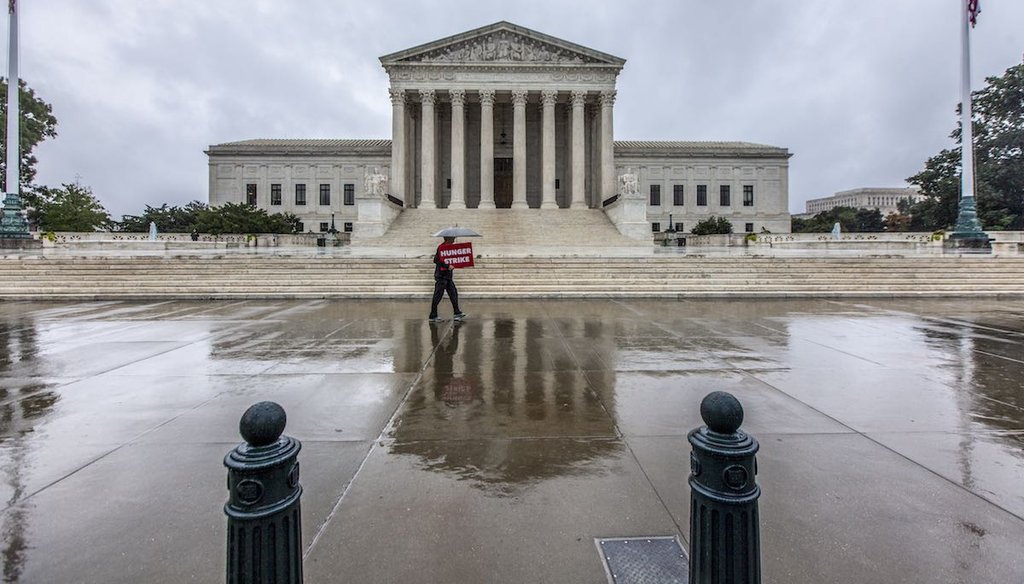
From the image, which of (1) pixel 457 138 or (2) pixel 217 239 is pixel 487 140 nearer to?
(1) pixel 457 138

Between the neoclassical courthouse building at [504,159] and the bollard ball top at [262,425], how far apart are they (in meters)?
33.6

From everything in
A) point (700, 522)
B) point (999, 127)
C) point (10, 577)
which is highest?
point (999, 127)

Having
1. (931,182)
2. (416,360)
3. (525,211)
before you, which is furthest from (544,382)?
(931,182)

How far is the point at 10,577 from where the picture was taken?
98.4 inches

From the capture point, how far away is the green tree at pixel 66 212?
141ft

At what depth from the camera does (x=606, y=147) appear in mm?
45906

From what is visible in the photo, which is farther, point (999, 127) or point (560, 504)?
point (999, 127)

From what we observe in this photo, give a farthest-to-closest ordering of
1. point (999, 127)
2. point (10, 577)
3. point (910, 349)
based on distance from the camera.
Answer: point (999, 127)
point (910, 349)
point (10, 577)

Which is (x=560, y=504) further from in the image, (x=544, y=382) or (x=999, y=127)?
(x=999, y=127)

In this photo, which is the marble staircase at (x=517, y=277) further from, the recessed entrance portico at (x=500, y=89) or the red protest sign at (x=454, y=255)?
the recessed entrance portico at (x=500, y=89)

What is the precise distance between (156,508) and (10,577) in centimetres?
72

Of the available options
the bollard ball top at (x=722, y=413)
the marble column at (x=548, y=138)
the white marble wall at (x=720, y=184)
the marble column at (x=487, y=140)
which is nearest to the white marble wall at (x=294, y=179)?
the marble column at (x=487, y=140)

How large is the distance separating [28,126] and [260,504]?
61968 millimetres

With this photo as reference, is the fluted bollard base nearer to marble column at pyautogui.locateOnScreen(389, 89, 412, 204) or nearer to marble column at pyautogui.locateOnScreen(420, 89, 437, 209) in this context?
marble column at pyautogui.locateOnScreen(420, 89, 437, 209)
